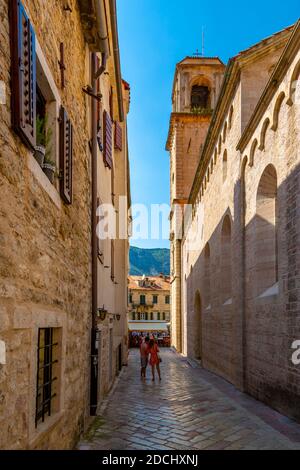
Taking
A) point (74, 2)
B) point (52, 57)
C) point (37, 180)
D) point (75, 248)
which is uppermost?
point (74, 2)

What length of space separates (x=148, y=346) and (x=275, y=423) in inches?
313

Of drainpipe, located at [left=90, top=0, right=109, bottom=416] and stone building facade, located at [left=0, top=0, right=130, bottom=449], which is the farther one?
drainpipe, located at [left=90, top=0, right=109, bottom=416]

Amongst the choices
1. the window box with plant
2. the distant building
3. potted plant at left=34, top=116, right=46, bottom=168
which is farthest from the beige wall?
the distant building

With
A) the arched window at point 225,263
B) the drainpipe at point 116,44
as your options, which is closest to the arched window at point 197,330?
the arched window at point 225,263

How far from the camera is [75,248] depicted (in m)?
6.79

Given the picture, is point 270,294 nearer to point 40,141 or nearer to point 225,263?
point 225,263

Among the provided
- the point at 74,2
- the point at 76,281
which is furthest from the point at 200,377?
the point at 74,2

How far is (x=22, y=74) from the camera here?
3.78 metres

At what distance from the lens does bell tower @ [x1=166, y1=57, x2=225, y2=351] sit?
34750mm

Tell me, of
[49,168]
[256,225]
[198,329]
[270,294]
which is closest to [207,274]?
[198,329]

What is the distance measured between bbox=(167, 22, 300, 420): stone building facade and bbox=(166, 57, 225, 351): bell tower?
13.8m

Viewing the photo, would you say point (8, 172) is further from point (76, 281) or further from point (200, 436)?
point (200, 436)

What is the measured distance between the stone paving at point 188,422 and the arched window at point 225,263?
11.2 ft

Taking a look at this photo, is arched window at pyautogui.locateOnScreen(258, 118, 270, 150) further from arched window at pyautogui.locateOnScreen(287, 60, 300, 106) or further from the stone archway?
the stone archway
